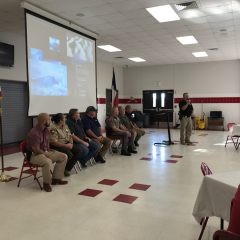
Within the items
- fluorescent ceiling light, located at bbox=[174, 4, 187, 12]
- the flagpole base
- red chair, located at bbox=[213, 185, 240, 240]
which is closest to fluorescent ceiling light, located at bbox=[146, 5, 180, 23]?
fluorescent ceiling light, located at bbox=[174, 4, 187, 12]

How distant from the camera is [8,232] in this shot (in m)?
2.52

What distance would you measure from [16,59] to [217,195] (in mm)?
6364

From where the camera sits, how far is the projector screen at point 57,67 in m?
4.83

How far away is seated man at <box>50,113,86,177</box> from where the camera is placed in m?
4.25

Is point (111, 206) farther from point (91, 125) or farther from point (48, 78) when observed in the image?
point (48, 78)

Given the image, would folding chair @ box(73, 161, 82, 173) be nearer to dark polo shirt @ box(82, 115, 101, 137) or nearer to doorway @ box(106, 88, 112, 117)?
dark polo shirt @ box(82, 115, 101, 137)

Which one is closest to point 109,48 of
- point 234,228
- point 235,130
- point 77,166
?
point 235,130

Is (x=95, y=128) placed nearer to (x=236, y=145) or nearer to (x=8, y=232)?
(x=8, y=232)

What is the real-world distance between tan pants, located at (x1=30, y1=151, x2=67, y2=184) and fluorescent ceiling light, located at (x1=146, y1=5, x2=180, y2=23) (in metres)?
3.33

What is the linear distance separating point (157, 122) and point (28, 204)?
9.98 meters

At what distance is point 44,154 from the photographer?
383 cm

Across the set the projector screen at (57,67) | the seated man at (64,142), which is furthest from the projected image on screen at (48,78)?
the seated man at (64,142)

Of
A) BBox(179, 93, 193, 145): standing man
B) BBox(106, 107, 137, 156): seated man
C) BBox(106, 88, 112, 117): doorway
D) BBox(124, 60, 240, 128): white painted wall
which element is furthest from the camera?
BBox(106, 88, 112, 117): doorway

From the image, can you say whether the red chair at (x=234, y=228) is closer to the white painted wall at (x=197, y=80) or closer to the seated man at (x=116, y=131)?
the seated man at (x=116, y=131)
